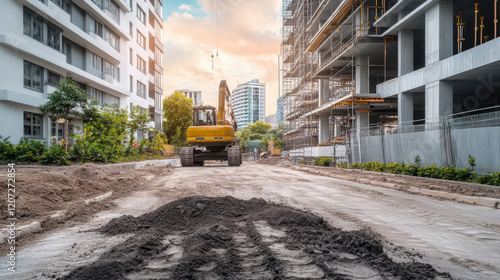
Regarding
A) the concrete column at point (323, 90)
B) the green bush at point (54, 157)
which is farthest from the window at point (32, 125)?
the concrete column at point (323, 90)

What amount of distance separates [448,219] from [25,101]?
19946 millimetres

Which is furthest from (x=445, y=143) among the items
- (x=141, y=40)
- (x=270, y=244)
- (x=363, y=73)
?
(x=141, y=40)

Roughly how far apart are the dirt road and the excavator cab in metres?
15.4

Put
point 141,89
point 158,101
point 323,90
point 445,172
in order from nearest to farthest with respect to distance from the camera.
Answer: point 445,172 → point 323,90 → point 141,89 → point 158,101

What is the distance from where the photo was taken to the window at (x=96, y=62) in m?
26.6

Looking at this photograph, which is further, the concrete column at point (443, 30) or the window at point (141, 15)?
the window at point (141, 15)

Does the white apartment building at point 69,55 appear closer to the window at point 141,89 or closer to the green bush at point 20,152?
the window at point 141,89

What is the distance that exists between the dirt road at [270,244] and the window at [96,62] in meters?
24.0

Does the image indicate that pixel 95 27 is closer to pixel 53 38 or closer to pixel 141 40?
pixel 53 38

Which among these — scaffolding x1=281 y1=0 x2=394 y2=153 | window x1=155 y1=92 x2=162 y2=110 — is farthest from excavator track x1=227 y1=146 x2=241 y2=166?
window x1=155 y1=92 x2=162 y2=110

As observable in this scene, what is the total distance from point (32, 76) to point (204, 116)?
10579mm

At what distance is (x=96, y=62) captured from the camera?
89.9 feet

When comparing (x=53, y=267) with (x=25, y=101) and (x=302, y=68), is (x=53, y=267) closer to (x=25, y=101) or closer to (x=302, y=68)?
(x=25, y=101)

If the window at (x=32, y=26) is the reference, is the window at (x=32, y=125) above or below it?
below
